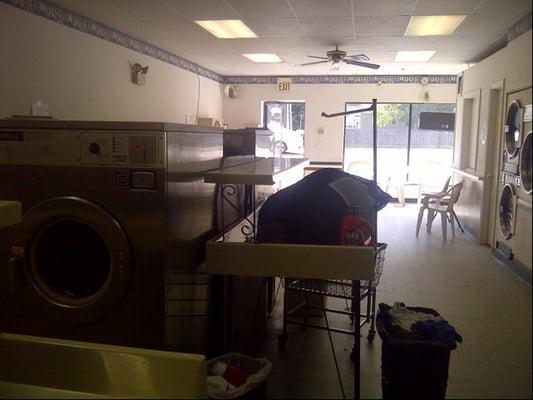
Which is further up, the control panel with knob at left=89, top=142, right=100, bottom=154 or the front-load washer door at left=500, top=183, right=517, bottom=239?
the control panel with knob at left=89, top=142, right=100, bottom=154

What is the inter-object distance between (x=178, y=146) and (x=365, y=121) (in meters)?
0.59

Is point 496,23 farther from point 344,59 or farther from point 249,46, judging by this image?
point 249,46

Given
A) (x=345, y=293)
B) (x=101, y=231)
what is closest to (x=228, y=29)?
(x=101, y=231)

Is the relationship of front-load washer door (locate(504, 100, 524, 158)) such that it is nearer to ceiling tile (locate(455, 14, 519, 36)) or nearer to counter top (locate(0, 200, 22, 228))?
ceiling tile (locate(455, 14, 519, 36))

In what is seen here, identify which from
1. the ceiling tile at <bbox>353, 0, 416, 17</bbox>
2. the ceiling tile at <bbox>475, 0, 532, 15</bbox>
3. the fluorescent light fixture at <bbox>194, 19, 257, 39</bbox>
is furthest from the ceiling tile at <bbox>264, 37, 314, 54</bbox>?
the ceiling tile at <bbox>475, 0, 532, 15</bbox>

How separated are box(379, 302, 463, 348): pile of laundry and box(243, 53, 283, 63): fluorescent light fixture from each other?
4518 mm

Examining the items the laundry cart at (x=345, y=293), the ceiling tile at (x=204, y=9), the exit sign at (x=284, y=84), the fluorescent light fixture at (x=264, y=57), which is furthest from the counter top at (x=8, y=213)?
the exit sign at (x=284, y=84)

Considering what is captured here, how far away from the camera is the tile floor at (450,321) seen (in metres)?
0.67

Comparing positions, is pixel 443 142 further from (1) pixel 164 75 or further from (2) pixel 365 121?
(1) pixel 164 75

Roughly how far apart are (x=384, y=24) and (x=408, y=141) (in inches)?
117

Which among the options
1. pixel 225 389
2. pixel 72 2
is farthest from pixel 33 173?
pixel 72 2

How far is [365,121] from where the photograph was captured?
90cm

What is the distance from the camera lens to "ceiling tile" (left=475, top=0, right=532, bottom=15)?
565mm

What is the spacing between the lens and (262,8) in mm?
3289
